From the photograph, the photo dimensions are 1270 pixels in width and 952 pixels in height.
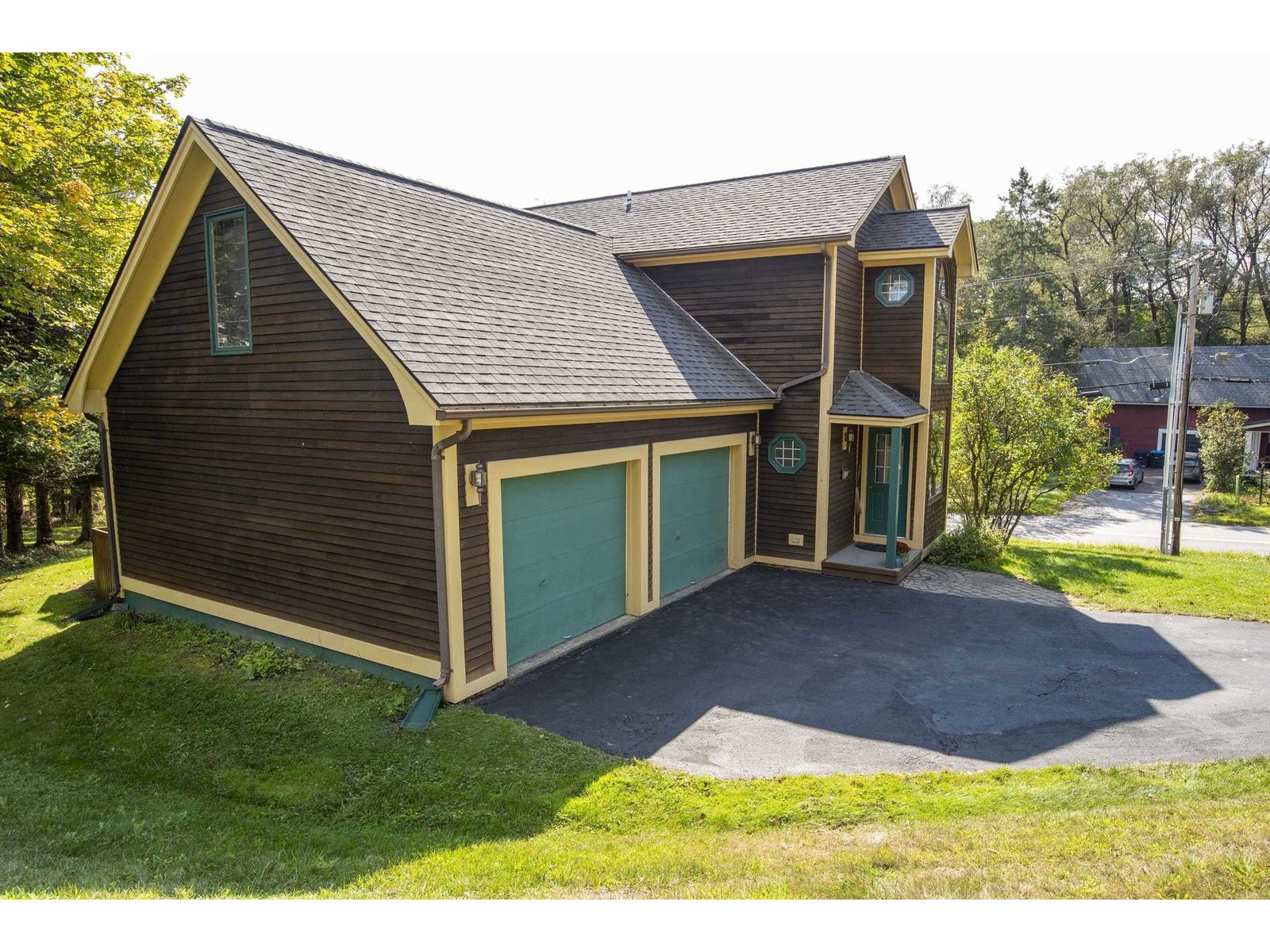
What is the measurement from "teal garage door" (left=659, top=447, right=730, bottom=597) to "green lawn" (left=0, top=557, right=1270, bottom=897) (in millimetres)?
4742

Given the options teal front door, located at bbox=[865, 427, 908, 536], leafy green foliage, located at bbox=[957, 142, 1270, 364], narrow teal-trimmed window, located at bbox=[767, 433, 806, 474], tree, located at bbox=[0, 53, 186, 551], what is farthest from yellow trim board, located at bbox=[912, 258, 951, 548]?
leafy green foliage, located at bbox=[957, 142, 1270, 364]

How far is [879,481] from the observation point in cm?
1467

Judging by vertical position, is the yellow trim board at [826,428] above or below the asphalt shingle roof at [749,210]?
below

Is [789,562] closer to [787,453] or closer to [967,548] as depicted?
[787,453]

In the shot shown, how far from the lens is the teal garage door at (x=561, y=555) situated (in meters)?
8.57

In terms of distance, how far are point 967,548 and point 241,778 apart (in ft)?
40.3

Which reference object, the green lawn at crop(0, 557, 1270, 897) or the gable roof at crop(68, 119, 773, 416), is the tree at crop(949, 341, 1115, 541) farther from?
the green lawn at crop(0, 557, 1270, 897)

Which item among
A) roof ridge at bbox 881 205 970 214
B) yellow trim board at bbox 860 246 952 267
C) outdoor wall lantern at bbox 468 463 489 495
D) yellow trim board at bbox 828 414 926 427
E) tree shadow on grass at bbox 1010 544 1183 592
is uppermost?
roof ridge at bbox 881 205 970 214

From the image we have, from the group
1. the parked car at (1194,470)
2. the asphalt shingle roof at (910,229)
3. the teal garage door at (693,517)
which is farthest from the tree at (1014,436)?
the parked car at (1194,470)

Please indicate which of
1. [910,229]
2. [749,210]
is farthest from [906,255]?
[749,210]

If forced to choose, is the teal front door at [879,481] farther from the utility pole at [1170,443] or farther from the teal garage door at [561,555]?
the utility pole at [1170,443]

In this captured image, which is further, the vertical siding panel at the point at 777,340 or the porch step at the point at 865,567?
the vertical siding panel at the point at 777,340

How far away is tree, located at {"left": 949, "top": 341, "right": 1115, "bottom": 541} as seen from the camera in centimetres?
1611

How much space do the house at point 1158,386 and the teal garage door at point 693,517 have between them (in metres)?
31.5
